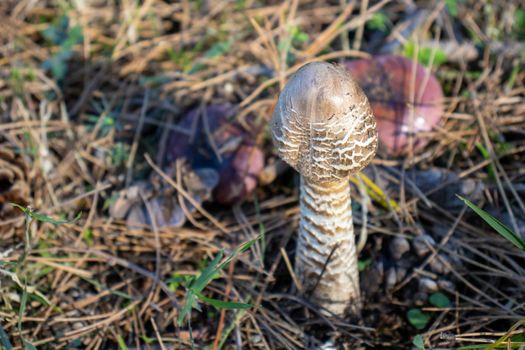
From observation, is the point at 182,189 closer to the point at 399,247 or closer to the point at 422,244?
the point at 399,247

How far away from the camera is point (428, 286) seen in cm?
295

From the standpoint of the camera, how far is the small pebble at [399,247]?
10.3 ft

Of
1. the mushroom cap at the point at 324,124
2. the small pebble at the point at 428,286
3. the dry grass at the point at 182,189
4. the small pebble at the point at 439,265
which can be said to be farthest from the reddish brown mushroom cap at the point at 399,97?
the mushroom cap at the point at 324,124

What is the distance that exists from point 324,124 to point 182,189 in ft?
5.52

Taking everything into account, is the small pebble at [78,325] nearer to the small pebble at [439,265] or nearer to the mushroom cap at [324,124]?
the mushroom cap at [324,124]

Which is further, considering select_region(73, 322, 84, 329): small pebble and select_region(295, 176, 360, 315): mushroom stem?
select_region(73, 322, 84, 329): small pebble

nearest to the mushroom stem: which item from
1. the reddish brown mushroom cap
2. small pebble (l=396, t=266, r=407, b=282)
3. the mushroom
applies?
the mushroom

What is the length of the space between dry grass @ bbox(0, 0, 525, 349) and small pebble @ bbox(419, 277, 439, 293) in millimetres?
75

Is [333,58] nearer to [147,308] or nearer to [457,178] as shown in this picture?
[457,178]

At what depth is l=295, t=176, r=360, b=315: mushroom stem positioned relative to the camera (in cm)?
256

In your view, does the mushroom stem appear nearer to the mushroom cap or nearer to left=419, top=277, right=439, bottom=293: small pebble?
the mushroom cap

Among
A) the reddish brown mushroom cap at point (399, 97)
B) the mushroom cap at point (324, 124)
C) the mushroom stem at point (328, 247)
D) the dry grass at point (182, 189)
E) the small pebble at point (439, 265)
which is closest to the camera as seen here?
the mushroom cap at point (324, 124)

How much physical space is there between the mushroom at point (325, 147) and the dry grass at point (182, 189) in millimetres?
438

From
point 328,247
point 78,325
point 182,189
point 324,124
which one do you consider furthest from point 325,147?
point 78,325
